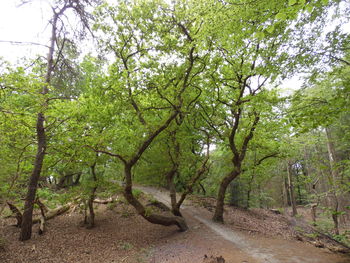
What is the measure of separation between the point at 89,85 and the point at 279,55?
6.95m

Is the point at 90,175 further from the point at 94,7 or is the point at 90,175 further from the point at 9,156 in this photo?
the point at 94,7

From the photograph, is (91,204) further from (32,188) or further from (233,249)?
(233,249)

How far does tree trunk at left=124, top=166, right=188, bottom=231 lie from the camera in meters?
7.34

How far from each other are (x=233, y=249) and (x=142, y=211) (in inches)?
143

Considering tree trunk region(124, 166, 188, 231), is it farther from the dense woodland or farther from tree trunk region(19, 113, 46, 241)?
tree trunk region(19, 113, 46, 241)

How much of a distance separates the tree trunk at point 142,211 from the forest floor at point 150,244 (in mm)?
558

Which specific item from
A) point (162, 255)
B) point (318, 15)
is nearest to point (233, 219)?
point (162, 255)

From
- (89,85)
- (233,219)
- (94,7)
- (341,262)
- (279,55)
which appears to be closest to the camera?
(341,262)

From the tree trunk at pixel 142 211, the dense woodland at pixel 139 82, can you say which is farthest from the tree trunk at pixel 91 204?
the tree trunk at pixel 142 211

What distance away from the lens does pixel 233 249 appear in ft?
21.0

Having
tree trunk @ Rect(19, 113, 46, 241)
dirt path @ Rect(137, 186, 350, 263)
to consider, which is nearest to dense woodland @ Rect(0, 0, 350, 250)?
tree trunk @ Rect(19, 113, 46, 241)

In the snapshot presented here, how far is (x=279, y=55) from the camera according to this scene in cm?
642

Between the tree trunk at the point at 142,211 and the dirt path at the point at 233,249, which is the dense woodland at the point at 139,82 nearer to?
the tree trunk at the point at 142,211

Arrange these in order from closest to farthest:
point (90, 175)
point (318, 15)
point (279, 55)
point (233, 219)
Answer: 1. point (318, 15)
2. point (279, 55)
3. point (90, 175)
4. point (233, 219)
